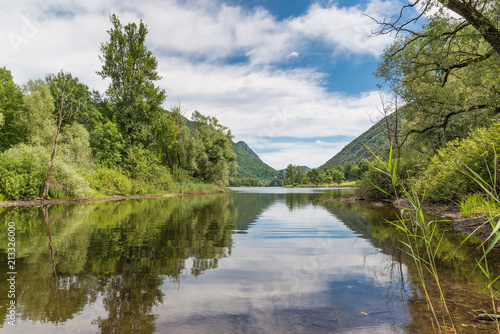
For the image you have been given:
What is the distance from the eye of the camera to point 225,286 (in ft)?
16.4

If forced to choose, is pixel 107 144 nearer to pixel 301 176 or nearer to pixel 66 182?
pixel 66 182

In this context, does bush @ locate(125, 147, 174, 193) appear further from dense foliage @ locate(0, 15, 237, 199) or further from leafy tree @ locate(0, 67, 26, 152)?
leafy tree @ locate(0, 67, 26, 152)

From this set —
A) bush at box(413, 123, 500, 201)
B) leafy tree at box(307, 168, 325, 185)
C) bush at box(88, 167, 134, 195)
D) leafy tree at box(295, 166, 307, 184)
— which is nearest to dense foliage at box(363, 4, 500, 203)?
bush at box(413, 123, 500, 201)

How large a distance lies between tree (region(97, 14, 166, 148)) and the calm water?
31820 mm

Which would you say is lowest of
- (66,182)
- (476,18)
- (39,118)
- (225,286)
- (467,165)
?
(225,286)

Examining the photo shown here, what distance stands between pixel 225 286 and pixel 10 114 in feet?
162

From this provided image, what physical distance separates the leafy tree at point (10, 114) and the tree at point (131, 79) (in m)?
13.2

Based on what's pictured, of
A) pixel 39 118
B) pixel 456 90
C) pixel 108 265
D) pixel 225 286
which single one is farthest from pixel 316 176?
pixel 225 286

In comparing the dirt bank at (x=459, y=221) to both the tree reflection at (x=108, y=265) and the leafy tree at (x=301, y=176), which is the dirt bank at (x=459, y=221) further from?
the leafy tree at (x=301, y=176)

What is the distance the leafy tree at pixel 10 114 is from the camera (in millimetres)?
37312

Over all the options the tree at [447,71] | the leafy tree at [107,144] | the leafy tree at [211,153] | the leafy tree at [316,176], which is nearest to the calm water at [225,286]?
the tree at [447,71]

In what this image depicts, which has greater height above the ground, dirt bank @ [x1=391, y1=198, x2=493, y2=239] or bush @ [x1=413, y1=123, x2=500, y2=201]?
bush @ [x1=413, y1=123, x2=500, y2=201]

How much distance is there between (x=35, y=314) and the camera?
12.3 feet

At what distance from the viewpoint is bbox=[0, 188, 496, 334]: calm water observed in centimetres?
360
